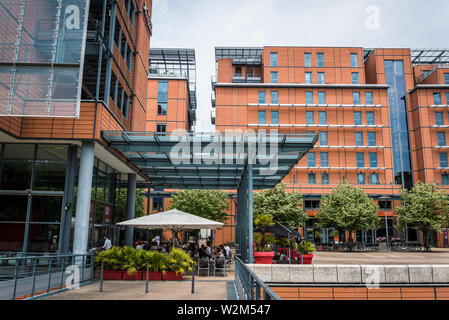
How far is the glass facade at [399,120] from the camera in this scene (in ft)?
173

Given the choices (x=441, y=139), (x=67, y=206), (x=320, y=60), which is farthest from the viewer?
(x=320, y=60)

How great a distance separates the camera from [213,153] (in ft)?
51.3

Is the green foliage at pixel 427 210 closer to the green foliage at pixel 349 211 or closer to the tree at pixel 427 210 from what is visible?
the tree at pixel 427 210

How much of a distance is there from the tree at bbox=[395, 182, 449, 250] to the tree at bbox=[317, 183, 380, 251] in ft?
15.1

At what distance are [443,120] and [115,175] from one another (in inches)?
1904

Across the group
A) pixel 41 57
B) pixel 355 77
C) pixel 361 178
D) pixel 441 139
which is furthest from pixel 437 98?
pixel 41 57

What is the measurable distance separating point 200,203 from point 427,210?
25164 millimetres

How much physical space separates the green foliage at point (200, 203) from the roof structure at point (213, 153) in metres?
14.9

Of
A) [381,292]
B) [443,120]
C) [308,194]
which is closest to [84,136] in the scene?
[381,292]

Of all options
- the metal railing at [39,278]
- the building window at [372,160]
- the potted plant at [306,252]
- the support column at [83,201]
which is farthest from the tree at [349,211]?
the metal railing at [39,278]

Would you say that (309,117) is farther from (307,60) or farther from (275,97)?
(307,60)

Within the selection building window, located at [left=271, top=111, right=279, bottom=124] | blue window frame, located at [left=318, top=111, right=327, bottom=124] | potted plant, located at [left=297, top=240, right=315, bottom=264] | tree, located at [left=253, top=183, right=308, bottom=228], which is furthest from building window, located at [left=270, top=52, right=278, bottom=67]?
potted plant, located at [left=297, top=240, right=315, bottom=264]
